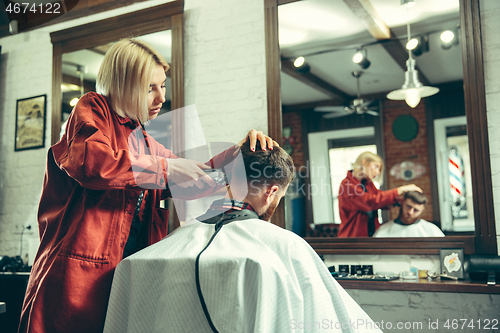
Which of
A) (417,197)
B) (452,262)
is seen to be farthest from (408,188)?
(452,262)

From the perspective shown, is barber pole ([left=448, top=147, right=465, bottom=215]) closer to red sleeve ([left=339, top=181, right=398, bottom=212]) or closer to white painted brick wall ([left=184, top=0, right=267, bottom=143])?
red sleeve ([left=339, top=181, right=398, bottom=212])

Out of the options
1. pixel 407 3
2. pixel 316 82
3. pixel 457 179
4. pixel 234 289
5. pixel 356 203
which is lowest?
pixel 234 289

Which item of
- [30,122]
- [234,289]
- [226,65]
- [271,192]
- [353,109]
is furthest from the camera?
[30,122]

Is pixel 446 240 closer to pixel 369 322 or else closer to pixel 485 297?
pixel 485 297

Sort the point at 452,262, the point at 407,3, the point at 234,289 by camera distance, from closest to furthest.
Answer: the point at 234,289 → the point at 452,262 → the point at 407,3

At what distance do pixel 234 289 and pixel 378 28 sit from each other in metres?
1.87

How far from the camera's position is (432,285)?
6.17ft

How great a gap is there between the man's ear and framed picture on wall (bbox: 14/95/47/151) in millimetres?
2538

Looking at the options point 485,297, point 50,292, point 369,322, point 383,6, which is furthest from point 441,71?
point 50,292

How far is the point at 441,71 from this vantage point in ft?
6.97

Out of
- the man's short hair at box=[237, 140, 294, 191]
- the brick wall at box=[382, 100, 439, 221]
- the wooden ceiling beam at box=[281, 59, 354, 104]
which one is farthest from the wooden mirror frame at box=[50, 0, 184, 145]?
the man's short hair at box=[237, 140, 294, 191]

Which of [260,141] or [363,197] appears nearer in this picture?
[260,141]

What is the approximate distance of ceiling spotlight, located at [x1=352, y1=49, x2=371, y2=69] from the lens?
2.31 m

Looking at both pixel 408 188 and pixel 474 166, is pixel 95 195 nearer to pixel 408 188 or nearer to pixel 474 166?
pixel 408 188
